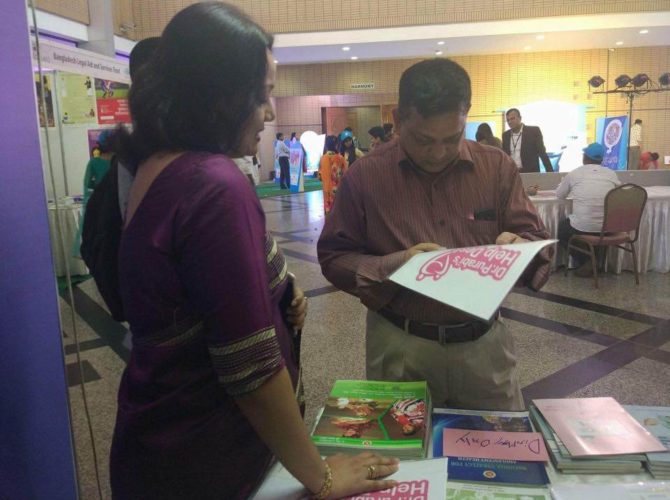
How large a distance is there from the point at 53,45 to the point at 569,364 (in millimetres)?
3093

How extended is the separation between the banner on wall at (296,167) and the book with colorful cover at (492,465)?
44.5ft

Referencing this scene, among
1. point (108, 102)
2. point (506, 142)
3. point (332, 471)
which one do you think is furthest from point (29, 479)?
point (506, 142)

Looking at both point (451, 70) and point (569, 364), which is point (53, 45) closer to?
point (451, 70)

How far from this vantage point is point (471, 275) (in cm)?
95

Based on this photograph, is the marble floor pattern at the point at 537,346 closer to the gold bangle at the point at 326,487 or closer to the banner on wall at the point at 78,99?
the banner on wall at the point at 78,99

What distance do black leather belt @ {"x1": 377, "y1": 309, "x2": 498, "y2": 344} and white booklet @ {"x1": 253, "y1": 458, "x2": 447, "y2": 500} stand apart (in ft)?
1.40

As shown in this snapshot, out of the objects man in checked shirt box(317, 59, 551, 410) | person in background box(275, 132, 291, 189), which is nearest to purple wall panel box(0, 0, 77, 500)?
man in checked shirt box(317, 59, 551, 410)

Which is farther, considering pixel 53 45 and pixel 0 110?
pixel 53 45

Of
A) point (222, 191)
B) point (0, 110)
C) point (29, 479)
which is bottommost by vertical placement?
point (29, 479)

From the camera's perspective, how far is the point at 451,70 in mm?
1286

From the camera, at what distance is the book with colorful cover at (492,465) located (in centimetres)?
97

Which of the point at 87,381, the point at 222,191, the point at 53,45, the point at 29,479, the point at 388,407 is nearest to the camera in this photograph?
the point at 222,191

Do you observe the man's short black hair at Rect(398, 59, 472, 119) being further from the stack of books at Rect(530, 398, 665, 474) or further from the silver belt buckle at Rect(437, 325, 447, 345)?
the stack of books at Rect(530, 398, 665, 474)

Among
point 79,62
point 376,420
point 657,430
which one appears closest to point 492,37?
point 79,62
